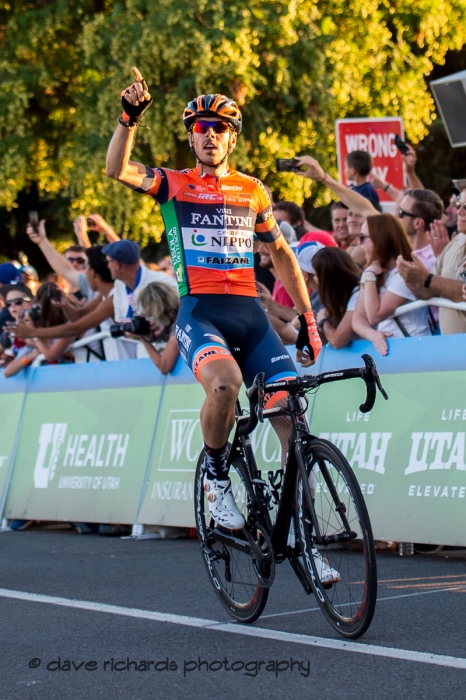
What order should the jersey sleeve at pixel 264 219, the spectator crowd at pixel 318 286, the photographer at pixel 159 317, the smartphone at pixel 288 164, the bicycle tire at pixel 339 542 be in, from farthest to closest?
1. the smartphone at pixel 288 164
2. the photographer at pixel 159 317
3. the spectator crowd at pixel 318 286
4. the jersey sleeve at pixel 264 219
5. the bicycle tire at pixel 339 542

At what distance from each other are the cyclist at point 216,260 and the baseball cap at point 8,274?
26.7 ft

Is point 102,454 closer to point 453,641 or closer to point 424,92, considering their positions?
point 453,641

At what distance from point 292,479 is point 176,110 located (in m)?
16.0

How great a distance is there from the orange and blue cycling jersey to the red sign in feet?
20.5

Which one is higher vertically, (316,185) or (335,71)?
(335,71)

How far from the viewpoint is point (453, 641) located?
4938mm

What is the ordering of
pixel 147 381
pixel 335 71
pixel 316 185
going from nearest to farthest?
pixel 147 381 → pixel 335 71 → pixel 316 185

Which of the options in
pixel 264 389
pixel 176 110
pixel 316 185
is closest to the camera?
pixel 264 389

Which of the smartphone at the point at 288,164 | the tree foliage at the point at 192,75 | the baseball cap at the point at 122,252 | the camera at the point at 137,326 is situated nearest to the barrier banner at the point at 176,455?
the camera at the point at 137,326

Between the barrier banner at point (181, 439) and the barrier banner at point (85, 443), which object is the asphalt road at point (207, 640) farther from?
the barrier banner at point (85, 443)

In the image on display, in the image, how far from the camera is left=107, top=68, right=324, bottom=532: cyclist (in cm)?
568

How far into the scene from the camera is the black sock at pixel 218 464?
5742 millimetres

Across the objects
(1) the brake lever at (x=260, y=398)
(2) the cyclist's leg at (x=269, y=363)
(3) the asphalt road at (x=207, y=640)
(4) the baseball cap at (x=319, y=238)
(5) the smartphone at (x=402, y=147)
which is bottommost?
(3) the asphalt road at (x=207, y=640)

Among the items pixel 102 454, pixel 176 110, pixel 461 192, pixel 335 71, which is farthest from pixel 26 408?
pixel 335 71
